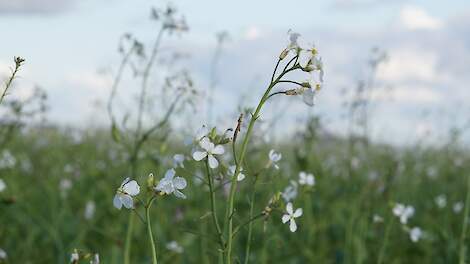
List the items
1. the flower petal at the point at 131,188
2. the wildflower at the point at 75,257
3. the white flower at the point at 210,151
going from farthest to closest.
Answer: the wildflower at the point at 75,257 < the white flower at the point at 210,151 < the flower petal at the point at 131,188

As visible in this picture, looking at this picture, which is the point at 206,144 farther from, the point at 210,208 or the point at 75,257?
the point at 210,208

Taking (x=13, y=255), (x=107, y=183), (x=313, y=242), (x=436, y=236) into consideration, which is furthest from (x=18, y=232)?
(x=436, y=236)

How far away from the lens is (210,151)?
1.62 meters

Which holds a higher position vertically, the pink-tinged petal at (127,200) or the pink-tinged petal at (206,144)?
the pink-tinged petal at (206,144)

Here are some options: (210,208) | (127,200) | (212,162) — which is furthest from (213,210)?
(210,208)

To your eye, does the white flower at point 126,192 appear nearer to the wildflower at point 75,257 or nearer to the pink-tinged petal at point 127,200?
the pink-tinged petal at point 127,200

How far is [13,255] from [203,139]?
9.09ft

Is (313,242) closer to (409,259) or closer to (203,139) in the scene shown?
(409,259)

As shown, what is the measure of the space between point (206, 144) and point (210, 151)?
0.08 ft

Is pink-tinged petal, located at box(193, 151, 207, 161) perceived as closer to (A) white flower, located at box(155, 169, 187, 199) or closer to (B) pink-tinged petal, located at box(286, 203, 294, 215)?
(A) white flower, located at box(155, 169, 187, 199)

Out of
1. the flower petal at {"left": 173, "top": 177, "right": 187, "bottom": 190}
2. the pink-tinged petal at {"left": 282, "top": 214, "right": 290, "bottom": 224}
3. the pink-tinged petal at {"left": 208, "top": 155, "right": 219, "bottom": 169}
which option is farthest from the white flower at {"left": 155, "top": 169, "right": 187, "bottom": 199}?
the pink-tinged petal at {"left": 282, "top": 214, "right": 290, "bottom": 224}

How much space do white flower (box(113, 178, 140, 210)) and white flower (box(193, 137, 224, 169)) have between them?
0.61 ft

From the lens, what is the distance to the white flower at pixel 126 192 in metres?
1.48

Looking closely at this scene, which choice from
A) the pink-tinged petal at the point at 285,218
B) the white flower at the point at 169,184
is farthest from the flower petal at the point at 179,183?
the pink-tinged petal at the point at 285,218
